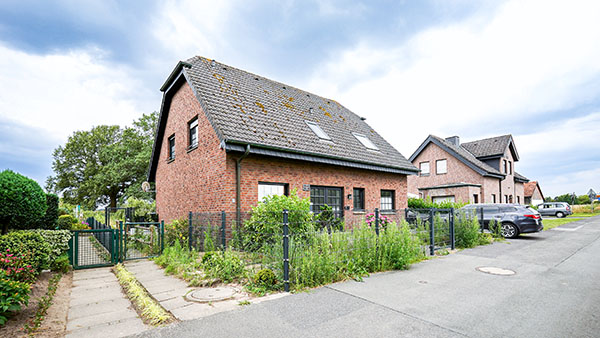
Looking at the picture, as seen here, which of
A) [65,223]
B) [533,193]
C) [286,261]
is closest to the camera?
[286,261]

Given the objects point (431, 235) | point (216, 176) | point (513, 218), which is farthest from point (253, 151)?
point (513, 218)

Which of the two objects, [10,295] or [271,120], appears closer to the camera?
[10,295]

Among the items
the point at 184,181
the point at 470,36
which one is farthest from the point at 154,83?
the point at 470,36

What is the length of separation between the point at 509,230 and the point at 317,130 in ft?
29.7

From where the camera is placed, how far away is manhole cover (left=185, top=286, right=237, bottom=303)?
15.0 ft

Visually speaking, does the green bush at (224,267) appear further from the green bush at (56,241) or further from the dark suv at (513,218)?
the dark suv at (513,218)

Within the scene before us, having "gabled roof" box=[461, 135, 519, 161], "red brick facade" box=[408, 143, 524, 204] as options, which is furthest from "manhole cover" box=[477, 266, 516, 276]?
"gabled roof" box=[461, 135, 519, 161]

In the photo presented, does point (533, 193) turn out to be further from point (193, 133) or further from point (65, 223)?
point (65, 223)

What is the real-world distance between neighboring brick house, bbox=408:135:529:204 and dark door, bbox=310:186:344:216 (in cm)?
1487

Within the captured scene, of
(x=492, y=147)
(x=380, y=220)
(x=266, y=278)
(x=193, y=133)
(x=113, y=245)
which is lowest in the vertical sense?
(x=266, y=278)

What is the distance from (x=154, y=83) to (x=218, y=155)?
397 inches

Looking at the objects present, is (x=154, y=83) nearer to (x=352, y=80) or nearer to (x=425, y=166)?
(x=352, y=80)

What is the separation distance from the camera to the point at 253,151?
9125 millimetres

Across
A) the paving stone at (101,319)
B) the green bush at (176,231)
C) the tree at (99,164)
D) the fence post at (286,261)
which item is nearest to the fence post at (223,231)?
the green bush at (176,231)
